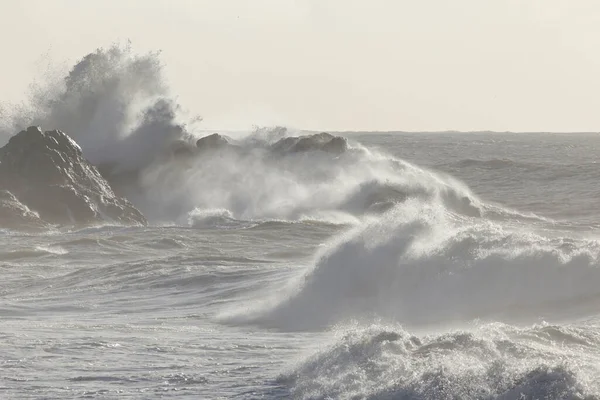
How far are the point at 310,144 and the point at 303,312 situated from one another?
2185 cm

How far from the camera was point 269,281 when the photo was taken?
53.6 ft

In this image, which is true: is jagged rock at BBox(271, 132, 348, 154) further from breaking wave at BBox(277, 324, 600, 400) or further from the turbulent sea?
breaking wave at BBox(277, 324, 600, 400)

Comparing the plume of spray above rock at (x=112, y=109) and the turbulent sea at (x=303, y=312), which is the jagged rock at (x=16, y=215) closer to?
the turbulent sea at (x=303, y=312)

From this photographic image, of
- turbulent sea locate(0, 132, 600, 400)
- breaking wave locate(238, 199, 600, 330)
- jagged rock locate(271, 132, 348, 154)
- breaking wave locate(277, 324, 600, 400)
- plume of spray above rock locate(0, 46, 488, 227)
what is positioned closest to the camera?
breaking wave locate(277, 324, 600, 400)

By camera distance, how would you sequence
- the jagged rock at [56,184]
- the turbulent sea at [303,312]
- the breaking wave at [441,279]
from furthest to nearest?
the jagged rock at [56,184]
the breaking wave at [441,279]
the turbulent sea at [303,312]

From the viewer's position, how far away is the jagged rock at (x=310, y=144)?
1356 inches

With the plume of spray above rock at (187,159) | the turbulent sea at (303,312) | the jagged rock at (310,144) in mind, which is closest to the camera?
the turbulent sea at (303,312)

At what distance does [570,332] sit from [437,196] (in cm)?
2317

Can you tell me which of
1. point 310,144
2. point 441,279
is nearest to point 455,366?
point 441,279

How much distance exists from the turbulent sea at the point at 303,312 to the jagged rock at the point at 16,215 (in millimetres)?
836

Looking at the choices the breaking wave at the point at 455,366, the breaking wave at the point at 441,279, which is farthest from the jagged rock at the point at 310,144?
the breaking wave at the point at 455,366

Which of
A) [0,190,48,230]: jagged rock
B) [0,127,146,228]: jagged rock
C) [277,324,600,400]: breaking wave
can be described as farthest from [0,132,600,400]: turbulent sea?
[0,127,146,228]: jagged rock

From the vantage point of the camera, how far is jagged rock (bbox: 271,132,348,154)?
34438mm

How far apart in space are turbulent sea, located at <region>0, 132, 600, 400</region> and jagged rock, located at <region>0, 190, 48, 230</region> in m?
0.84
